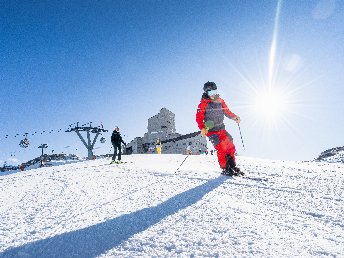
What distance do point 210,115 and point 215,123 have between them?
0.70 feet

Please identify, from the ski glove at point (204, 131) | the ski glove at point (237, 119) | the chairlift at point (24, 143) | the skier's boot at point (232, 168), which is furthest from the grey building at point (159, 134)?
the skier's boot at point (232, 168)

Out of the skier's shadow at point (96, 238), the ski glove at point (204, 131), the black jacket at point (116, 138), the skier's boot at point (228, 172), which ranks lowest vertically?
the skier's shadow at point (96, 238)

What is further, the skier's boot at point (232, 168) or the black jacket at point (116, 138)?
the black jacket at point (116, 138)

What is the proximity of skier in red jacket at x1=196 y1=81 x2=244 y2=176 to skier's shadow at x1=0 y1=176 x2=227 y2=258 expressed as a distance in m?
3.37

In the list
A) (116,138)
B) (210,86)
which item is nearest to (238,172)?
(210,86)

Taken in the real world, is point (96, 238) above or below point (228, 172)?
below

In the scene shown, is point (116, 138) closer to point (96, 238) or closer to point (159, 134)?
point (96, 238)

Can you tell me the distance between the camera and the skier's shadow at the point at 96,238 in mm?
1900

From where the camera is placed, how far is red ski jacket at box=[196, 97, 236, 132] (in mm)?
6352

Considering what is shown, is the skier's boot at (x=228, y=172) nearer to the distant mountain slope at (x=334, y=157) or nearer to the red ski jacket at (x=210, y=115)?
the red ski jacket at (x=210, y=115)

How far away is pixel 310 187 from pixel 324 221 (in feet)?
5.41

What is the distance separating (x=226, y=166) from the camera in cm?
576

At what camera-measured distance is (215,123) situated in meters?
6.37

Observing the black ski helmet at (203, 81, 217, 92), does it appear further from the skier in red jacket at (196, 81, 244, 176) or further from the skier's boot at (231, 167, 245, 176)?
the skier's boot at (231, 167, 245, 176)
